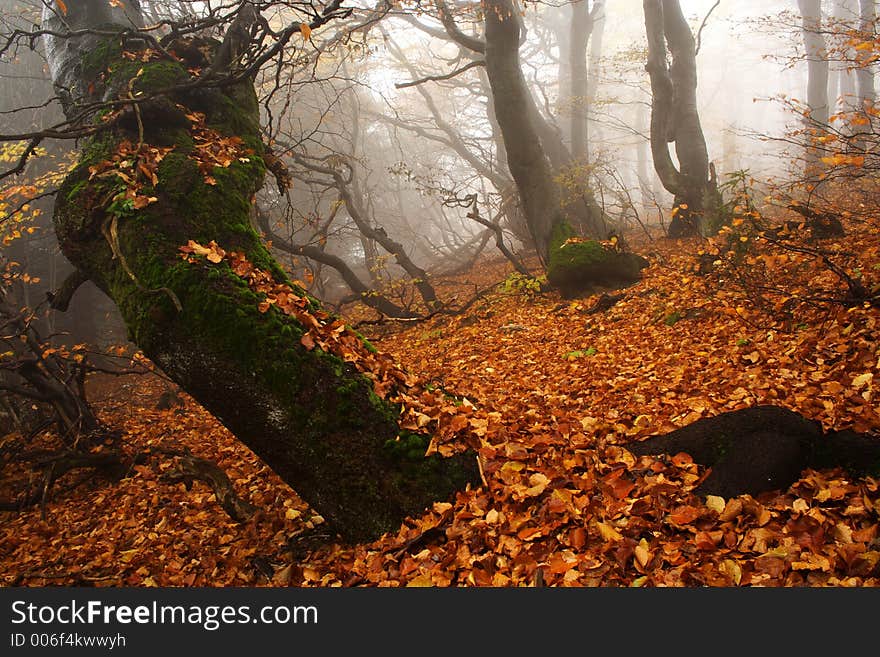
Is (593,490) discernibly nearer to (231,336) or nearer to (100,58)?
(231,336)

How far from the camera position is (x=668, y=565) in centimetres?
209

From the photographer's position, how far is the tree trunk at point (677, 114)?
9250mm

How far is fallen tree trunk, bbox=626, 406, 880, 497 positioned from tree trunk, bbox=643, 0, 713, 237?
7.34m

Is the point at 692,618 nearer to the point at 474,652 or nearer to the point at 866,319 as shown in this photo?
the point at 474,652

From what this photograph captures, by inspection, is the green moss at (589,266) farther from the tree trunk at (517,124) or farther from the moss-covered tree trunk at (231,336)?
the moss-covered tree trunk at (231,336)

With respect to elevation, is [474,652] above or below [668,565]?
below

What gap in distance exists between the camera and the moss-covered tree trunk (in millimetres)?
2648

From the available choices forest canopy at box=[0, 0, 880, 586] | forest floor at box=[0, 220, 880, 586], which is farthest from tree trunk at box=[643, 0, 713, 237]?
forest floor at box=[0, 220, 880, 586]

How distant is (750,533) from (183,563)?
3260 mm

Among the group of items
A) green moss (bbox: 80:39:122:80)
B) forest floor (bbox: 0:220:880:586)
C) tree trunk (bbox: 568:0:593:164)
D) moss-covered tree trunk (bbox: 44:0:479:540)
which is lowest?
forest floor (bbox: 0:220:880:586)

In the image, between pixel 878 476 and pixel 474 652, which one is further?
pixel 878 476

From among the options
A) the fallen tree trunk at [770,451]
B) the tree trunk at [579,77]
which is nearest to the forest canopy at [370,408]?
the fallen tree trunk at [770,451]

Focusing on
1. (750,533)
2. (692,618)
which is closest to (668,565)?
(692,618)

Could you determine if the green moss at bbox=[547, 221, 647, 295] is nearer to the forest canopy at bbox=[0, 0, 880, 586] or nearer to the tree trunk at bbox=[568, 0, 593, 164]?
the forest canopy at bbox=[0, 0, 880, 586]
